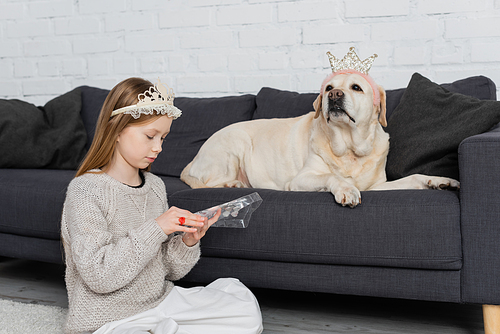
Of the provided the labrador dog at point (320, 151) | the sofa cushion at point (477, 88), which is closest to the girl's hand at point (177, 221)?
the labrador dog at point (320, 151)

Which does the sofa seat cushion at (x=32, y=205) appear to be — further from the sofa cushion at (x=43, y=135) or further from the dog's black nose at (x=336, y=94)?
the dog's black nose at (x=336, y=94)

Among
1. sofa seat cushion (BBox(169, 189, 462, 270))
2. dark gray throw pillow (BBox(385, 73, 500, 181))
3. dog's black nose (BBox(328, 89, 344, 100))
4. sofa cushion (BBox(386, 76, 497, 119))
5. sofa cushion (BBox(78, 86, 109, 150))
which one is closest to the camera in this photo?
sofa seat cushion (BBox(169, 189, 462, 270))

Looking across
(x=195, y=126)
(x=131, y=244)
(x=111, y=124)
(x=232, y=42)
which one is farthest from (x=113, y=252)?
(x=232, y=42)

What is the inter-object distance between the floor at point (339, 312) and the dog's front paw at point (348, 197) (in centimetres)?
50

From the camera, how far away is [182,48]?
11.7 feet

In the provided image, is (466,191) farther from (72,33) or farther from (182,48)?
(72,33)

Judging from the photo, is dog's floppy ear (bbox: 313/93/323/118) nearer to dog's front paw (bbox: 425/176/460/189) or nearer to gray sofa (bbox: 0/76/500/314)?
gray sofa (bbox: 0/76/500/314)

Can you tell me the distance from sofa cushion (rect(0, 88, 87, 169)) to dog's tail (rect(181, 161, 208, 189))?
859 millimetres

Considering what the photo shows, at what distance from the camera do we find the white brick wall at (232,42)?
296 centimetres

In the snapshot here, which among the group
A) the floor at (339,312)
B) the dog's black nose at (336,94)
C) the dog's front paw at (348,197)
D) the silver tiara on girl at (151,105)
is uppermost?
the silver tiara on girl at (151,105)

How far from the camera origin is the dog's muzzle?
6.86 ft

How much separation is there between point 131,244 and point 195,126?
1673 mm

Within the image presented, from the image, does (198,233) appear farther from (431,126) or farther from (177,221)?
(431,126)

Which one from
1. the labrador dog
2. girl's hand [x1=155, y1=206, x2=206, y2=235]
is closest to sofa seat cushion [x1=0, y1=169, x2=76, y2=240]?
the labrador dog
